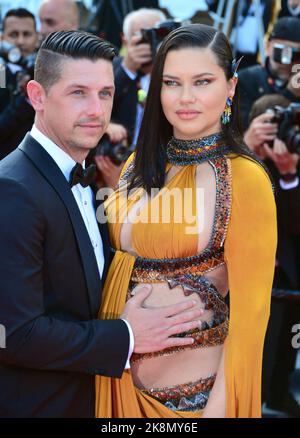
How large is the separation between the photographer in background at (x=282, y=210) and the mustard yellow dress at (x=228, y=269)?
5.80ft

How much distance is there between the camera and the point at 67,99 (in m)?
2.21

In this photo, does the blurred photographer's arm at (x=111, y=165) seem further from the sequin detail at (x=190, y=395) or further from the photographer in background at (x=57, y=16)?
the sequin detail at (x=190, y=395)

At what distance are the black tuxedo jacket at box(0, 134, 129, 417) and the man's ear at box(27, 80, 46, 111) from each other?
0.11 meters

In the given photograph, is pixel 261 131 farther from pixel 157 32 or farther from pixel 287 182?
pixel 157 32

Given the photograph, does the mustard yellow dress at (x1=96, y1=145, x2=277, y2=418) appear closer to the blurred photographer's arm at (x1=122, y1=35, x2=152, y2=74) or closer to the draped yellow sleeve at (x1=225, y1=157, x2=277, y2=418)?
the draped yellow sleeve at (x1=225, y1=157, x2=277, y2=418)

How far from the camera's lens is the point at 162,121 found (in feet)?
8.27

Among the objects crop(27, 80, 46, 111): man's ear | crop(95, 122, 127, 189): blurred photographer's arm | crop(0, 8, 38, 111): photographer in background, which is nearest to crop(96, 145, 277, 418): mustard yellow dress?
crop(27, 80, 46, 111): man's ear

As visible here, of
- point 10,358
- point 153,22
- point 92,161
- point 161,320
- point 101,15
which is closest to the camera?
point 10,358

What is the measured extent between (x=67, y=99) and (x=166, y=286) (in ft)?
2.06

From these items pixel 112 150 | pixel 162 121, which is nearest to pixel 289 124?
pixel 112 150

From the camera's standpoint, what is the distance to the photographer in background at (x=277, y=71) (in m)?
4.40
